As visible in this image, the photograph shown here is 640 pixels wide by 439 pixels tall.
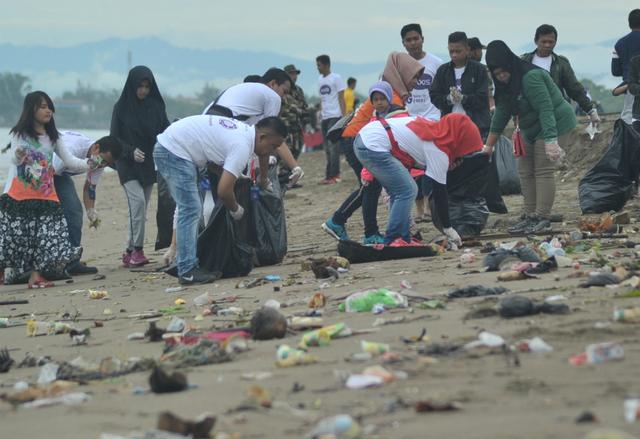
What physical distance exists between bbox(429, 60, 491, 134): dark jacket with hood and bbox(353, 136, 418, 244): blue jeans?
1942 mm

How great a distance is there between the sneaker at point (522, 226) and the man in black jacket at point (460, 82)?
47.0 inches

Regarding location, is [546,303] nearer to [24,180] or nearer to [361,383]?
[361,383]

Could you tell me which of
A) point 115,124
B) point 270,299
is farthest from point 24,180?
point 270,299

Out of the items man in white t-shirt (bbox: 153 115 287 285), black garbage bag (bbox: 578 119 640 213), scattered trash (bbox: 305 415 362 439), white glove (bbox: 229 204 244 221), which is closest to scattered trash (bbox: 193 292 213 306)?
man in white t-shirt (bbox: 153 115 287 285)

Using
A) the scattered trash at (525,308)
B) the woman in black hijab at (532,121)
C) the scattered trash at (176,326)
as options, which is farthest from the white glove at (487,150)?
the scattered trash at (525,308)

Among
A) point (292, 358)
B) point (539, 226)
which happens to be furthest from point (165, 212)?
point (292, 358)

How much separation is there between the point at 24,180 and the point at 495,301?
183 inches

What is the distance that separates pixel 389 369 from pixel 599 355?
80cm

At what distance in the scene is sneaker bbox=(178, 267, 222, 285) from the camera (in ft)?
28.3

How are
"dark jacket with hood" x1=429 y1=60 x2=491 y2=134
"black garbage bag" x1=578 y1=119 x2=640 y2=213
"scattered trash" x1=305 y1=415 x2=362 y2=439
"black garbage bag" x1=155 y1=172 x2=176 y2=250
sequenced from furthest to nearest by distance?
"dark jacket with hood" x1=429 y1=60 x2=491 y2=134 → "black garbage bag" x1=578 y1=119 x2=640 y2=213 → "black garbage bag" x1=155 y1=172 x2=176 y2=250 → "scattered trash" x1=305 y1=415 x2=362 y2=439

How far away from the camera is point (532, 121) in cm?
996

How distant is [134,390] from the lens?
4793 millimetres

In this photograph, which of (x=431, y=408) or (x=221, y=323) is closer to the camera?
(x=431, y=408)

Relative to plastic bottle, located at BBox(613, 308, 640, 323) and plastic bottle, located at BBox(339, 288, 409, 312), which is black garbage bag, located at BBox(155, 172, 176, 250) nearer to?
plastic bottle, located at BBox(339, 288, 409, 312)
